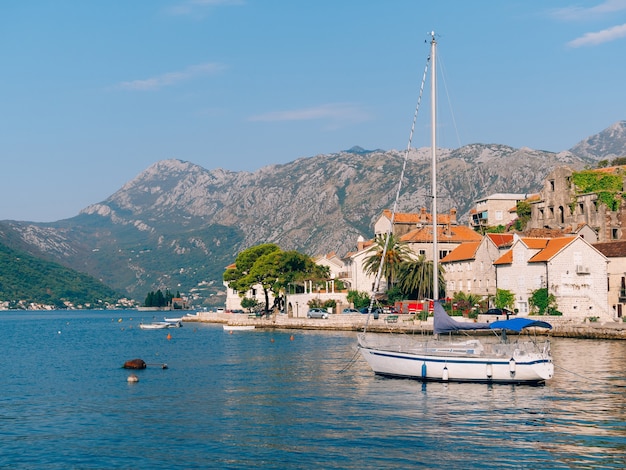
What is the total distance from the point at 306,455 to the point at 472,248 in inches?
3748

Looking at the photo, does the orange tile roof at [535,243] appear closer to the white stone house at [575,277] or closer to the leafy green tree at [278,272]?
the white stone house at [575,277]

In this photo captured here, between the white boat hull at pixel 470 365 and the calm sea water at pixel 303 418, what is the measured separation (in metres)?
0.92

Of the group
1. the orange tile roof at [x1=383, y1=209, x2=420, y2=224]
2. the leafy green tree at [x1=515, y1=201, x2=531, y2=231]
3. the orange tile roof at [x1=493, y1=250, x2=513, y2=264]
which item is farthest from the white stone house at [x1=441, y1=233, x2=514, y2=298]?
the orange tile roof at [x1=383, y1=209, x2=420, y2=224]

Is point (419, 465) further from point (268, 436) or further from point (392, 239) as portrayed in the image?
point (392, 239)

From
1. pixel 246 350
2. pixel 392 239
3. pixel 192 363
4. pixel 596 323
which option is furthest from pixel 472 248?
pixel 192 363

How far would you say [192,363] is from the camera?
7162cm

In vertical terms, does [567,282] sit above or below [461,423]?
above

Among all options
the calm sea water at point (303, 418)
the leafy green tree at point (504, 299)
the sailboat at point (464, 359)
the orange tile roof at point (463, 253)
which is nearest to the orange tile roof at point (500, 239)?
the orange tile roof at point (463, 253)

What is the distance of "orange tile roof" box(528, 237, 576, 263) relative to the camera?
98213 mm

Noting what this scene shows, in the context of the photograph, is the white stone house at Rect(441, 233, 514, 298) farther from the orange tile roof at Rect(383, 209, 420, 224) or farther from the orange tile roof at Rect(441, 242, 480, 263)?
the orange tile roof at Rect(383, 209, 420, 224)

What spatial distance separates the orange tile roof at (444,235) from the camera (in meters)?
139

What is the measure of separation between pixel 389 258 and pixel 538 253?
30.9 meters

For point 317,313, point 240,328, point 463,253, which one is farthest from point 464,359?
point 240,328

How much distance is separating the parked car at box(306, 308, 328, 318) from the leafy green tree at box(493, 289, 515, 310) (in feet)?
99.0
